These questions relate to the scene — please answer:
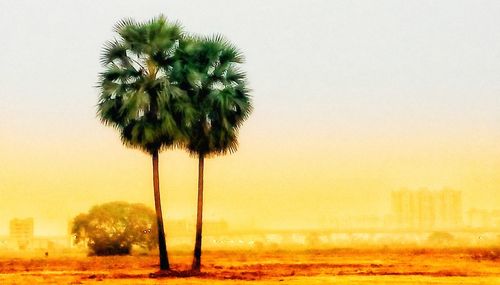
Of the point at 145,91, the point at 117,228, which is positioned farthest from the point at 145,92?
the point at 117,228

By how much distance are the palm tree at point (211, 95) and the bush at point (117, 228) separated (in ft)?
99.9

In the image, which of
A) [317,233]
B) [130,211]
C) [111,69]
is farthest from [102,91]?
[317,233]

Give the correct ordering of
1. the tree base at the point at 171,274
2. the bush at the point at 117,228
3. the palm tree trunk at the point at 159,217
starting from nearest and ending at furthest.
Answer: the tree base at the point at 171,274 → the palm tree trunk at the point at 159,217 → the bush at the point at 117,228

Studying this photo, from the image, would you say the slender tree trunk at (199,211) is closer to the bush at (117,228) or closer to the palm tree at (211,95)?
the palm tree at (211,95)

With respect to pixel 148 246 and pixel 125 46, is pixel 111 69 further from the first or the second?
pixel 148 246

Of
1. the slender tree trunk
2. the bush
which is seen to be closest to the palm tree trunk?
the slender tree trunk

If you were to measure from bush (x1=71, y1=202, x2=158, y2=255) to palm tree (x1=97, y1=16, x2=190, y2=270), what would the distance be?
31601 mm

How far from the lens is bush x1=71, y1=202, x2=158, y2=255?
80.0 m

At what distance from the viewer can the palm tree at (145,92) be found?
47719 millimetres

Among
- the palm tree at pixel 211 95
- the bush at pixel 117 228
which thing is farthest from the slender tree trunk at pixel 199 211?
the bush at pixel 117 228

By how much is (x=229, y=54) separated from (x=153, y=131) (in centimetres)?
557

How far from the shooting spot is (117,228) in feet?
265

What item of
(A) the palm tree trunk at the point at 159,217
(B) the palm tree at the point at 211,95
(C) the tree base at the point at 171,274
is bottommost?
(C) the tree base at the point at 171,274

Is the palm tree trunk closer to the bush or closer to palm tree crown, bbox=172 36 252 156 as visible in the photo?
palm tree crown, bbox=172 36 252 156
